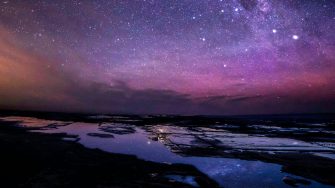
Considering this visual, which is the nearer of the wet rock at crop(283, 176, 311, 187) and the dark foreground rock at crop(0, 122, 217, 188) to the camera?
the dark foreground rock at crop(0, 122, 217, 188)

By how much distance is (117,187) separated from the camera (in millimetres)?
6719

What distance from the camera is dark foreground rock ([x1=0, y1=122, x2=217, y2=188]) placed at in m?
6.98

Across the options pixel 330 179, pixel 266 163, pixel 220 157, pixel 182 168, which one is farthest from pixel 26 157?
pixel 330 179

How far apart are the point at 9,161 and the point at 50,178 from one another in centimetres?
282

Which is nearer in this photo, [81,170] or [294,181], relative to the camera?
[81,170]

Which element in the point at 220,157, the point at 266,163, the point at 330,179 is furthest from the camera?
the point at 220,157

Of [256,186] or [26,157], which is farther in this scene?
[26,157]

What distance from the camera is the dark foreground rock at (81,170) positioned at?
6980 mm

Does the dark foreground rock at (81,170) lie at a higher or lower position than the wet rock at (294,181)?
higher

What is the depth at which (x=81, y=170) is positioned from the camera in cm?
826

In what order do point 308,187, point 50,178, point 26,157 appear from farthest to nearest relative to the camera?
point 26,157
point 308,187
point 50,178

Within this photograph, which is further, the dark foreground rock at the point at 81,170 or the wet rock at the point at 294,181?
the wet rock at the point at 294,181

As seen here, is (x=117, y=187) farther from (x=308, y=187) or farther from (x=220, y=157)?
(x=220, y=157)

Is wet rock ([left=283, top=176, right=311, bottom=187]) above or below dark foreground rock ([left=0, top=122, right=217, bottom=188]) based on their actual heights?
below
